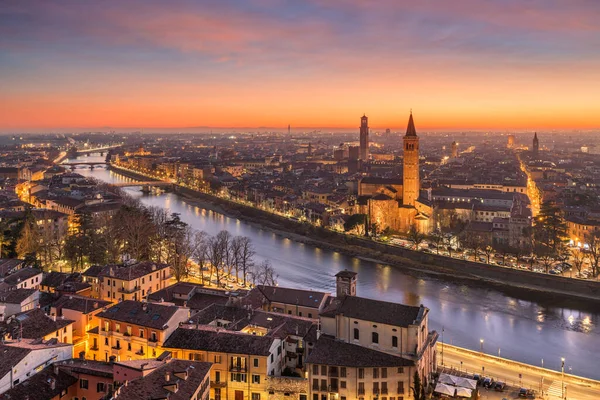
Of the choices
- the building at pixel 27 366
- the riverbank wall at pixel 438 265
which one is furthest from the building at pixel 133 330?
the riverbank wall at pixel 438 265

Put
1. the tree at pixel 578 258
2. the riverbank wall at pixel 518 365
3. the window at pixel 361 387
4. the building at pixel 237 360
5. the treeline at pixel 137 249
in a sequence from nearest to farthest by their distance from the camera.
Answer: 1. the window at pixel 361 387
2. the building at pixel 237 360
3. the riverbank wall at pixel 518 365
4. the treeline at pixel 137 249
5. the tree at pixel 578 258

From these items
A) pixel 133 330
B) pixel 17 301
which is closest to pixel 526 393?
pixel 133 330

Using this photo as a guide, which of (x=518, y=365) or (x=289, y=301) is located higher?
(x=289, y=301)

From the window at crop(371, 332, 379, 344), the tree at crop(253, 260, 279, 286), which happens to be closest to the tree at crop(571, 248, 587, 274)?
the tree at crop(253, 260, 279, 286)

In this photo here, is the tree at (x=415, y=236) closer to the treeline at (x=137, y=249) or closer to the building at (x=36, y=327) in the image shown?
the treeline at (x=137, y=249)

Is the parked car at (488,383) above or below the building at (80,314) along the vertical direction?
below

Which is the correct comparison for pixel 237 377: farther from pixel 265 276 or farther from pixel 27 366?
pixel 265 276
